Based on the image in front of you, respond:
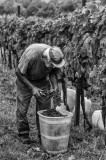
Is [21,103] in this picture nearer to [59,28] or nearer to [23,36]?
[59,28]

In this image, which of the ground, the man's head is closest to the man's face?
the man's head

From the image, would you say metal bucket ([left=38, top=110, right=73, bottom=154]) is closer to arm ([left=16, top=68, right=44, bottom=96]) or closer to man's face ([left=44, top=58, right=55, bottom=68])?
arm ([left=16, top=68, right=44, bottom=96])

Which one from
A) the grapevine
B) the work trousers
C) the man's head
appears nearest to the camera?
the man's head

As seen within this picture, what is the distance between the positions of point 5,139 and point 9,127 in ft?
2.01

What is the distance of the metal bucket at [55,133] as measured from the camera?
14.8ft

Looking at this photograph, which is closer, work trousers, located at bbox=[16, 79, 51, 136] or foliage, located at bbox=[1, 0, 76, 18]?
work trousers, located at bbox=[16, 79, 51, 136]

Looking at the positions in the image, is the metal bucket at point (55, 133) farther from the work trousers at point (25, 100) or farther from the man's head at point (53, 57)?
the man's head at point (53, 57)

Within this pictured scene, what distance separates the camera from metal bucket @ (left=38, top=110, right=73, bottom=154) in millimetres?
4504

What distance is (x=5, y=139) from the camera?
5016 mm

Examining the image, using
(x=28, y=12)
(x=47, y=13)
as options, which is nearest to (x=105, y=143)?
(x=47, y=13)

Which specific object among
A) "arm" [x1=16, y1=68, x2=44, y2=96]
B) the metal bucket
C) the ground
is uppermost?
"arm" [x1=16, y1=68, x2=44, y2=96]

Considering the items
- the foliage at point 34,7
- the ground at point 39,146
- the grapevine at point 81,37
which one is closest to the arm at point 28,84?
the ground at point 39,146

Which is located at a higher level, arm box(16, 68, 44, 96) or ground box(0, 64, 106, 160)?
arm box(16, 68, 44, 96)

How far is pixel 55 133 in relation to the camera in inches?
181
